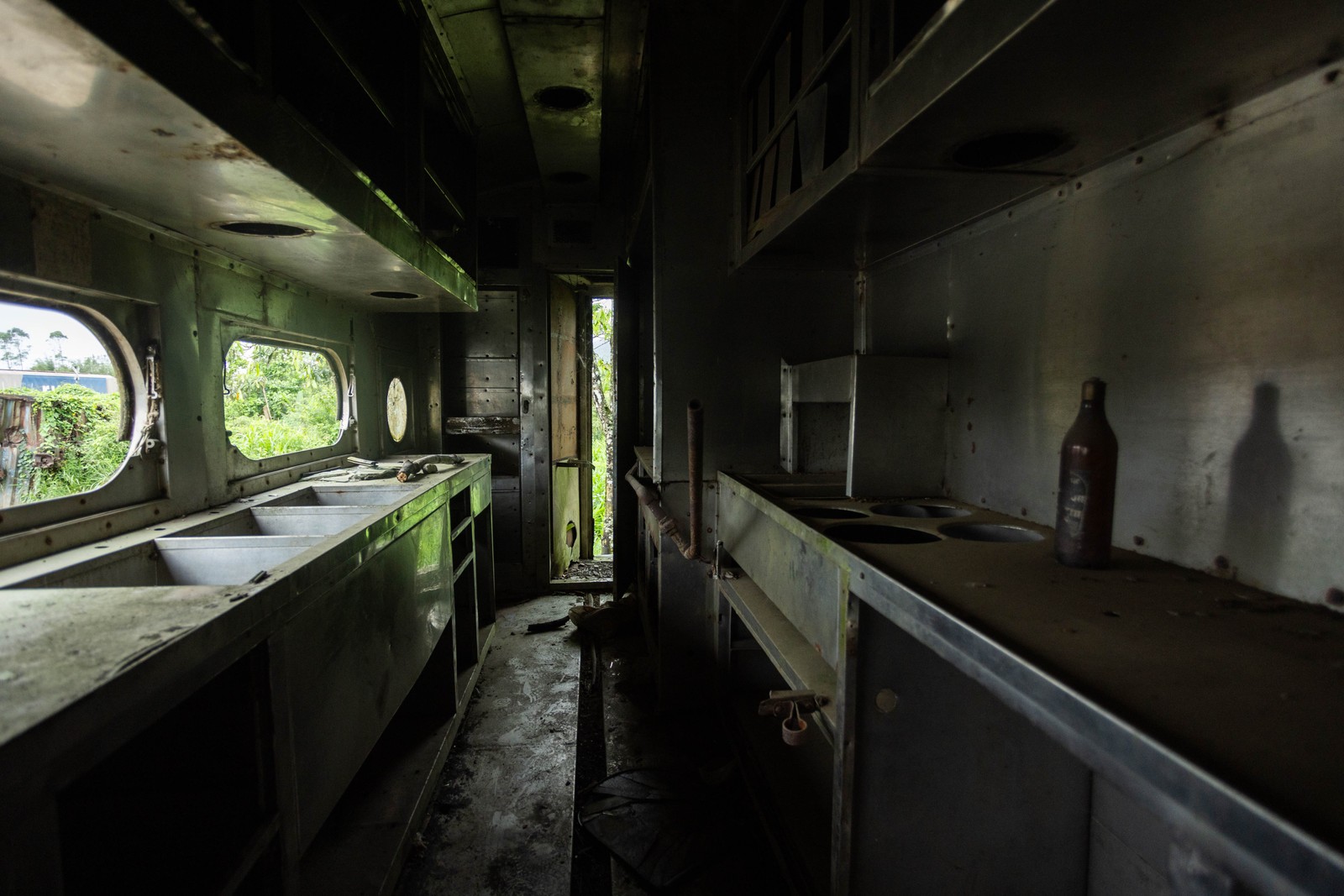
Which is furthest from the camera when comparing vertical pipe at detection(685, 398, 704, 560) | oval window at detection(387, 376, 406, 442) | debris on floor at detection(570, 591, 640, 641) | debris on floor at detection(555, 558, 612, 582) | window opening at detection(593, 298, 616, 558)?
window opening at detection(593, 298, 616, 558)

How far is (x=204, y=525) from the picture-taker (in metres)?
2.11

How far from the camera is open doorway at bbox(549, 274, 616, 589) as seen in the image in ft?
17.4

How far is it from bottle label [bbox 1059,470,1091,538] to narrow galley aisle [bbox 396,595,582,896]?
202cm

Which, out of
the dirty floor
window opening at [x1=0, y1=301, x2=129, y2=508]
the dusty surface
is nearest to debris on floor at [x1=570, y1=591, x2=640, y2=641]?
the dirty floor

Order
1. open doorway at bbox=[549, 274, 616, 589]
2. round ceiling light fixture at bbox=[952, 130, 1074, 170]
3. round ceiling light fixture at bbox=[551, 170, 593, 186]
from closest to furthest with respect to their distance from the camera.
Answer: round ceiling light fixture at bbox=[952, 130, 1074, 170], round ceiling light fixture at bbox=[551, 170, 593, 186], open doorway at bbox=[549, 274, 616, 589]

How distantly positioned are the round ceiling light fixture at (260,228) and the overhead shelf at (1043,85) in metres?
1.90

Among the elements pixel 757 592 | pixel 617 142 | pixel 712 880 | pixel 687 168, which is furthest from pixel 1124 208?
pixel 617 142

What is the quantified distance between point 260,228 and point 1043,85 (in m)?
2.48

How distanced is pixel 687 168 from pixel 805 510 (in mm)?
2007

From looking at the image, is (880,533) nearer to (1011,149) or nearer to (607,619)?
(1011,149)

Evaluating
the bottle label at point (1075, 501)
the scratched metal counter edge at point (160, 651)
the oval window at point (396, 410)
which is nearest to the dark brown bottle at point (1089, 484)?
the bottle label at point (1075, 501)

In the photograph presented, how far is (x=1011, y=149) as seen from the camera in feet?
4.61

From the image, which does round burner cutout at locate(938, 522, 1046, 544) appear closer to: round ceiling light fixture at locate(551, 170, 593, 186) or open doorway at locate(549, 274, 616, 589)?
open doorway at locate(549, 274, 616, 589)

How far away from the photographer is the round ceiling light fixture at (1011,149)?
1.30 meters
